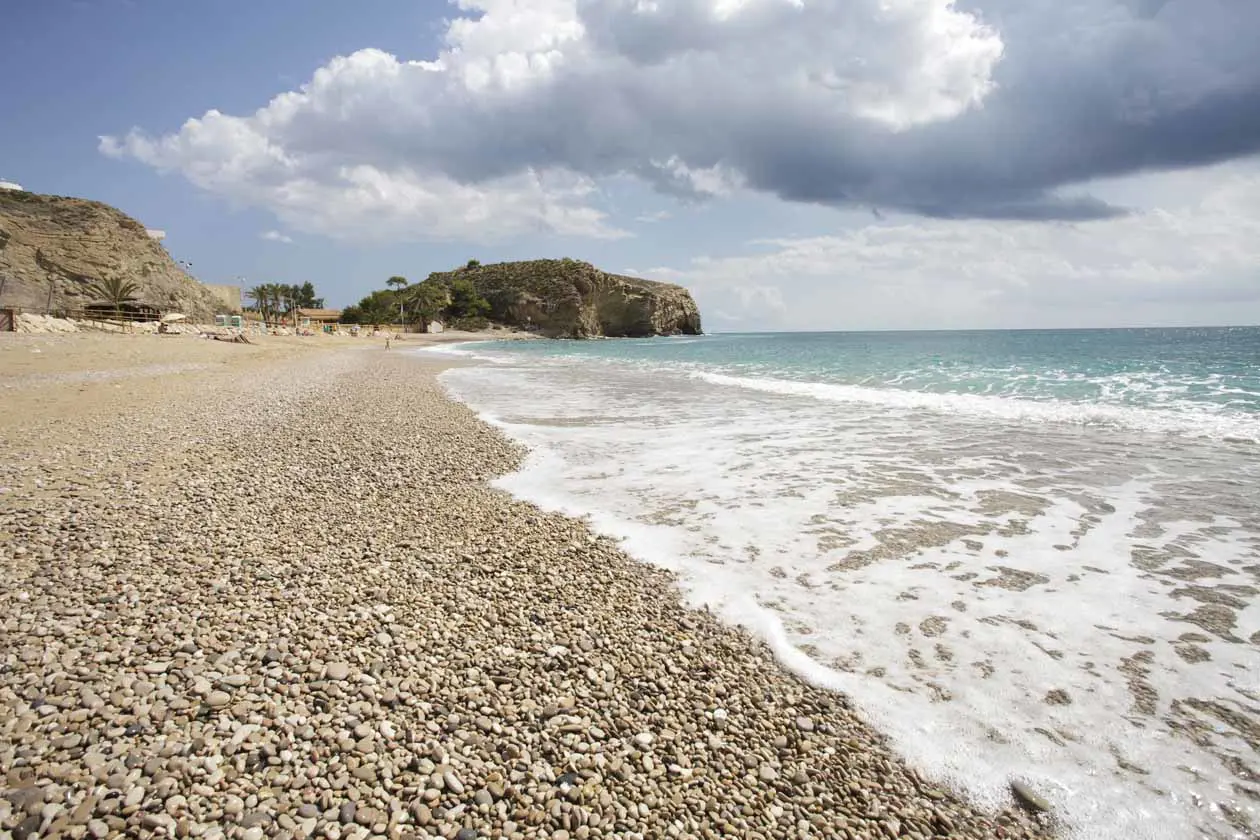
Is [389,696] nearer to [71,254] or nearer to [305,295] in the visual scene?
[71,254]

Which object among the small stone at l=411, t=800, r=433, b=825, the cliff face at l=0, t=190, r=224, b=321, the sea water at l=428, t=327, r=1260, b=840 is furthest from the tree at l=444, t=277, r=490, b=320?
the small stone at l=411, t=800, r=433, b=825

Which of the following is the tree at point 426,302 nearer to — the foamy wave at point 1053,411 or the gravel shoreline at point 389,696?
the foamy wave at point 1053,411

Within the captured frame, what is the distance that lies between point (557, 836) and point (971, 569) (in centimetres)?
439

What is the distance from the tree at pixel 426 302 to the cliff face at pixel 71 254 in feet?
156

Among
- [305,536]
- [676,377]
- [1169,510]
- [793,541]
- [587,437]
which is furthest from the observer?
[676,377]

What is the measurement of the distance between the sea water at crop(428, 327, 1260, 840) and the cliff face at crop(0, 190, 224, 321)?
49.3m

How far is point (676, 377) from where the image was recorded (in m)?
26.4

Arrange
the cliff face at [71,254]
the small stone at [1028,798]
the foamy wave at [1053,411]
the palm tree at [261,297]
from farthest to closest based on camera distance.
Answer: the palm tree at [261,297], the cliff face at [71,254], the foamy wave at [1053,411], the small stone at [1028,798]

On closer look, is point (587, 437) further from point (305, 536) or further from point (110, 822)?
point (110, 822)

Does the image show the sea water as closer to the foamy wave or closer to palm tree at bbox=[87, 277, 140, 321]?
the foamy wave

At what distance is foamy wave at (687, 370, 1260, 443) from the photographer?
12.2m

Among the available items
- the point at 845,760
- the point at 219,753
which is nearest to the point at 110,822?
the point at 219,753

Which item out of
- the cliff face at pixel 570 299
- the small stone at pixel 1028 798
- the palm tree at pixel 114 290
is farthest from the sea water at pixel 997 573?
the cliff face at pixel 570 299

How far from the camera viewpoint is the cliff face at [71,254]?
1594 inches
